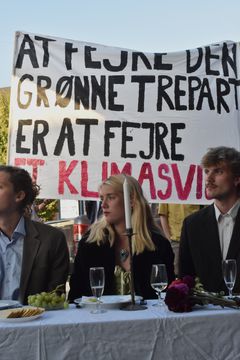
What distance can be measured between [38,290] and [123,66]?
2354mm

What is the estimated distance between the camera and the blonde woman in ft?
12.4

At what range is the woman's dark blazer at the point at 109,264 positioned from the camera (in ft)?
12.3

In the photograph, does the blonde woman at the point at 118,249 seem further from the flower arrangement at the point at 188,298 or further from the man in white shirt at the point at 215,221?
the flower arrangement at the point at 188,298

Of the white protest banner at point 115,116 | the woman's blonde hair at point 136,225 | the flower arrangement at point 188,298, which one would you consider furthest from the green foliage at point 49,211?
the flower arrangement at point 188,298

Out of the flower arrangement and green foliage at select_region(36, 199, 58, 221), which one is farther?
green foliage at select_region(36, 199, 58, 221)

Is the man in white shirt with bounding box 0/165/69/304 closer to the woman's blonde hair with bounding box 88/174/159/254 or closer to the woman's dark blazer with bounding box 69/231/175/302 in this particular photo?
the woman's dark blazer with bounding box 69/231/175/302

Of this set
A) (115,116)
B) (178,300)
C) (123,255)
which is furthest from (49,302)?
(115,116)

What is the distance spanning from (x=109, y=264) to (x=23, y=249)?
58 cm

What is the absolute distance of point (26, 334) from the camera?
8.17 feet

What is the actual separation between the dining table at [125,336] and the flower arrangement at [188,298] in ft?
0.12

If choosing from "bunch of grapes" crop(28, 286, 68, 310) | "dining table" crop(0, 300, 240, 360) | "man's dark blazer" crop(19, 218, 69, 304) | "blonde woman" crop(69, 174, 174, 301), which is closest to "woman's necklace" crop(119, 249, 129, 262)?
"blonde woman" crop(69, 174, 174, 301)

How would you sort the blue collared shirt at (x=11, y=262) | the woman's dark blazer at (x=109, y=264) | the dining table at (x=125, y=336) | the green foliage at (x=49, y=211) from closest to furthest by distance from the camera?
the dining table at (x=125, y=336) < the blue collared shirt at (x=11, y=262) < the woman's dark blazer at (x=109, y=264) < the green foliage at (x=49, y=211)

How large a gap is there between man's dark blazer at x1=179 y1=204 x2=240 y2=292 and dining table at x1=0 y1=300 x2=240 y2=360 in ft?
3.46

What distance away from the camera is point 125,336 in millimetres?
2582
